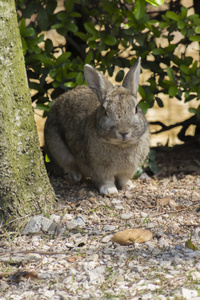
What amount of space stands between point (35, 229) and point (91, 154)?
4.00 feet

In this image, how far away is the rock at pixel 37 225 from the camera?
389 cm

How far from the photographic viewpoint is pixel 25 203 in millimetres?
3971

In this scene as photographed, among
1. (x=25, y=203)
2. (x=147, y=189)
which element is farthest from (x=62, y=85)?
(x=25, y=203)

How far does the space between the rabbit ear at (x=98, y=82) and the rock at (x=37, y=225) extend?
133 centimetres

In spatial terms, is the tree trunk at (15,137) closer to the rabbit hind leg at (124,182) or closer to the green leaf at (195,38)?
the rabbit hind leg at (124,182)

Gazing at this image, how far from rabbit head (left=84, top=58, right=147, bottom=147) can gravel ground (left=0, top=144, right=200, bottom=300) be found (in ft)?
2.09

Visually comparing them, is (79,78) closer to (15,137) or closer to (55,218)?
(15,137)

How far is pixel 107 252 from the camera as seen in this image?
354 cm

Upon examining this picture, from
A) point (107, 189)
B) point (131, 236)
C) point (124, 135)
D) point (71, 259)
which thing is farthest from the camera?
point (107, 189)

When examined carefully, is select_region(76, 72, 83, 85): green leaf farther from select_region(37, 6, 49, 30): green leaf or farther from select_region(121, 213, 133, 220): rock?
select_region(121, 213, 133, 220): rock

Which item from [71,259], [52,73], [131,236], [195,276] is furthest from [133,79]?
[195,276]

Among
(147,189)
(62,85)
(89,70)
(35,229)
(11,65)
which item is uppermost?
(11,65)

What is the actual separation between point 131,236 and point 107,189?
46.6 inches

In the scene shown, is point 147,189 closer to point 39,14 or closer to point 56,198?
point 56,198
